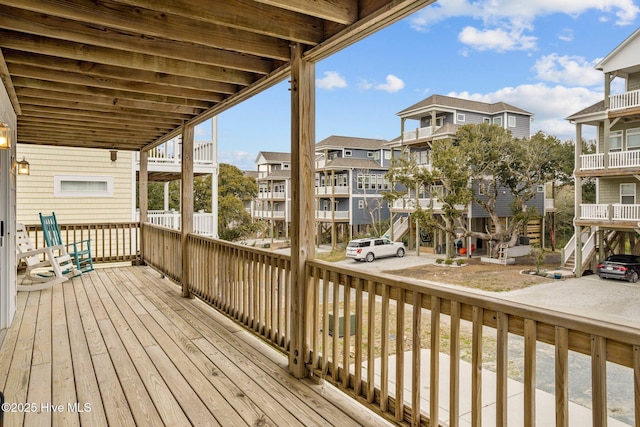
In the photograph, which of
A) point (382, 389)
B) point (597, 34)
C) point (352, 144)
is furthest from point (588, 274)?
point (352, 144)

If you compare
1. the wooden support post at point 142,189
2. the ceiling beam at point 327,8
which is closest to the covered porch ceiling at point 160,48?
the ceiling beam at point 327,8

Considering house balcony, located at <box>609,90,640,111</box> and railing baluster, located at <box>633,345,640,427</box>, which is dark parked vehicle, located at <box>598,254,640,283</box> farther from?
house balcony, located at <box>609,90,640,111</box>

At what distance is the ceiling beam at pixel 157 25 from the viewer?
89.0 inches

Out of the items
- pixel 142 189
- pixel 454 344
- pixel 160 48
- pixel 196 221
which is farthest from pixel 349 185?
pixel 196 221

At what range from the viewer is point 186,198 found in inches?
208

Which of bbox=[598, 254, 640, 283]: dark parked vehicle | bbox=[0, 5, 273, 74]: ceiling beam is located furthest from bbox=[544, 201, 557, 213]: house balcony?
bbox=[0, 5, 273, 74]: ceiling beam

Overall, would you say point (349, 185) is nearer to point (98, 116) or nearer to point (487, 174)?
point (487, 174)

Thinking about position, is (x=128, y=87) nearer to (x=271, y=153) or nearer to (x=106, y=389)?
(x=271, y=153)

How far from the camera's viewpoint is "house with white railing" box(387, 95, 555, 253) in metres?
1.71

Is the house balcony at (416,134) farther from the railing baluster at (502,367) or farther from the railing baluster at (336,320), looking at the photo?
the railing baluster at (502,367)

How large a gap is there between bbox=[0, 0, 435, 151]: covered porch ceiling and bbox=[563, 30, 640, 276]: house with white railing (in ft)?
3.35

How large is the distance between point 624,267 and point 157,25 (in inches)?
105

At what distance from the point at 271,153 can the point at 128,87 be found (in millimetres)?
1795

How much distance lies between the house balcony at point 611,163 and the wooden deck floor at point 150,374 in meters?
1.74
